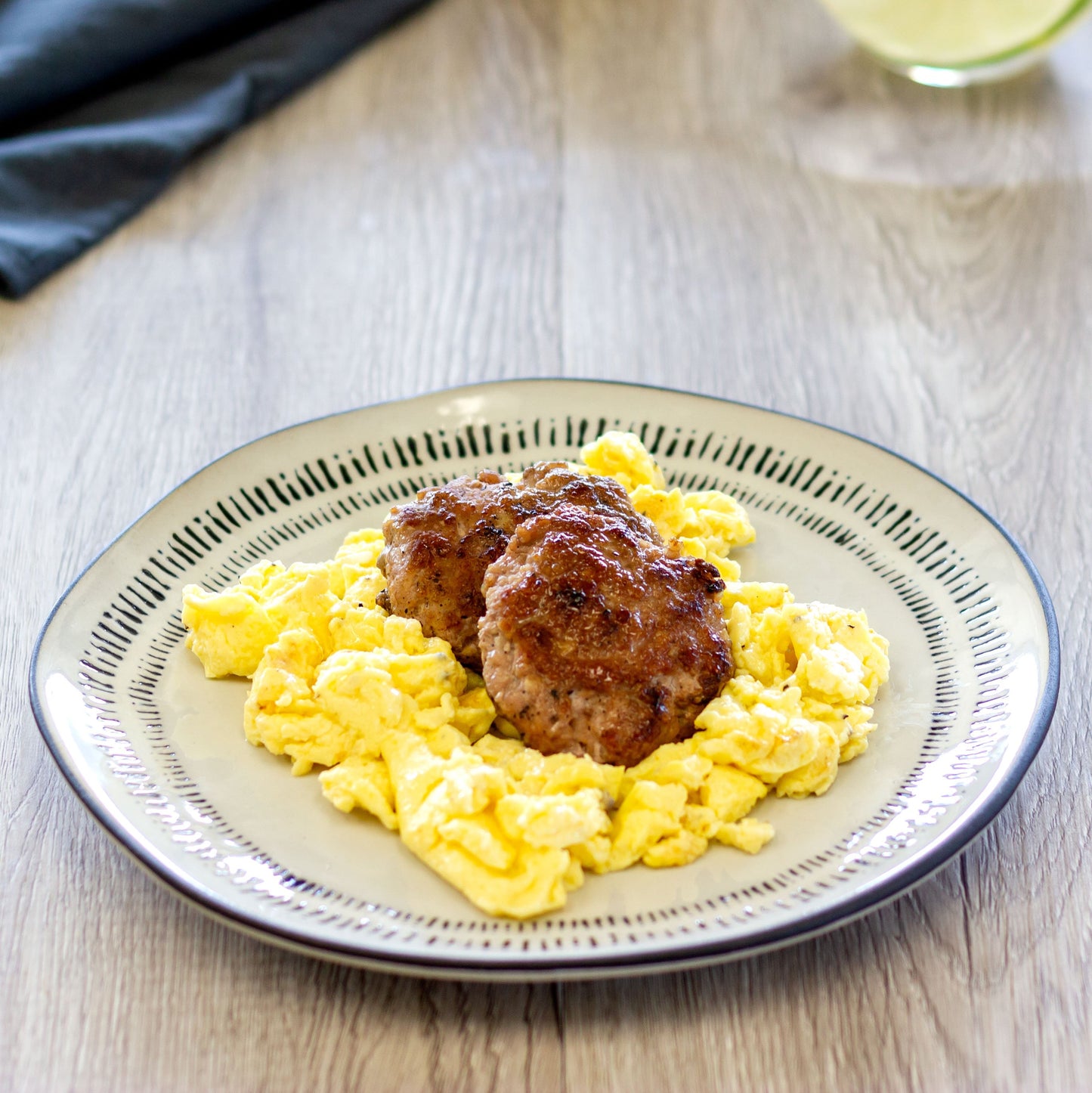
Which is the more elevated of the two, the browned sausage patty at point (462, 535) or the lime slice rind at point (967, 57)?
the browned sausage patty at point (462, 535)

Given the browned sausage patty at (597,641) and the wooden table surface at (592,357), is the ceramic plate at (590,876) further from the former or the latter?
the browned sausage patty at (597,641)

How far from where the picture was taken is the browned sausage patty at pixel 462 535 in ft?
9.45

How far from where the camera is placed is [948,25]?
6.01 meters

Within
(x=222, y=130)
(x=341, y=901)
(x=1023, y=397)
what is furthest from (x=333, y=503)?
(x=222, y=130)

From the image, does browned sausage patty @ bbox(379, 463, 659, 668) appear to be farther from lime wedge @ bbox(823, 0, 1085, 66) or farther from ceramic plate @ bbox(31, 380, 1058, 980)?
lime wedge @ bbox(823, 0, 1085, 66)

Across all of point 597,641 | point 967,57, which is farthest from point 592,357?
point 967,57

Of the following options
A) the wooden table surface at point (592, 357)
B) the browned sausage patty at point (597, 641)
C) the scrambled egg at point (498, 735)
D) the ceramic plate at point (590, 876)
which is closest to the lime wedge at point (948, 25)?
the wooden table surface at point (592, 357)

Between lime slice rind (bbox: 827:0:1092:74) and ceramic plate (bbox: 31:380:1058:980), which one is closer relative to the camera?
ceramic plate (bbox: 31:380:1058:980)

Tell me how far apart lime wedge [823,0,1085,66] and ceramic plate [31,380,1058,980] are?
3.30 m

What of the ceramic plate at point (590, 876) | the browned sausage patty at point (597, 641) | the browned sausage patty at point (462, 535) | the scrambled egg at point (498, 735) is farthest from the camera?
the browned sausage patty at point (462, 535)

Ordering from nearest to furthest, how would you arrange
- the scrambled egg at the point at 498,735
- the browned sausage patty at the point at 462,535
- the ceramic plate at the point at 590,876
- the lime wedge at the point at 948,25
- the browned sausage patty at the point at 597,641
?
the ceramic plate at the point at 590,876
the scrambled egg at the point at 498,735
the browned sausage patty at the point at 597,641
the browned sausage patty at the point at 462,535
the lime wedge at the point at 948,25

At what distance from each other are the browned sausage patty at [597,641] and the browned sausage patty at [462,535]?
0.42 feet

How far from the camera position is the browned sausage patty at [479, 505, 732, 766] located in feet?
8.55

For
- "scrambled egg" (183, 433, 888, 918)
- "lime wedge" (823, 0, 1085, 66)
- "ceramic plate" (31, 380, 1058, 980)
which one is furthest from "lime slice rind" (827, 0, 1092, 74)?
"scrambled egg" (183, 433, 888, 918)
